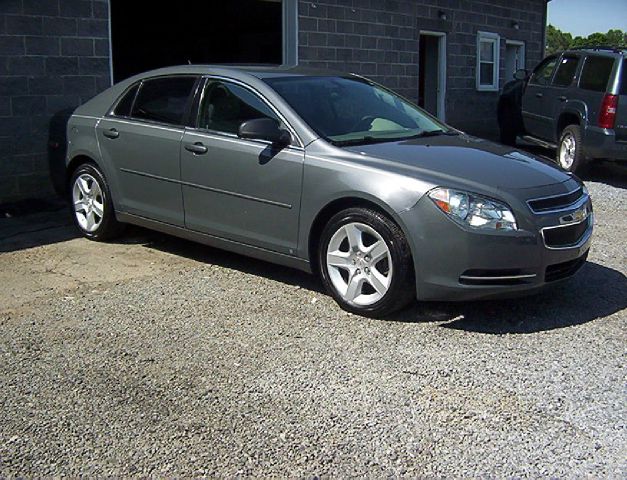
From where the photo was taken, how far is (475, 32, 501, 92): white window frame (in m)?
17.1

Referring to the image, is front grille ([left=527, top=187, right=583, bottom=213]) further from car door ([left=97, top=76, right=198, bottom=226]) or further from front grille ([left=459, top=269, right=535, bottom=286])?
car door ([left=97, top=76, right=198, bottom=226])

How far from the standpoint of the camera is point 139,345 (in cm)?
489

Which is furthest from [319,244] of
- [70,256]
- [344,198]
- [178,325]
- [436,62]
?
[436,62]

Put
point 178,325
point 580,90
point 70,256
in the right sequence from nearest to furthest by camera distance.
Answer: point 178,325, point 70,256, point 580,90

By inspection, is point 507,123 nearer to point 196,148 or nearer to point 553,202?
point 196,148

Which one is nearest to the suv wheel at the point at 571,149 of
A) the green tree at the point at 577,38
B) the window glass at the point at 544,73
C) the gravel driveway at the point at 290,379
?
the window glass at the point at 544,73

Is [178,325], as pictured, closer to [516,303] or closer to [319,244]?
[319,244]

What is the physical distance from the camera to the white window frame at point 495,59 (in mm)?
17141

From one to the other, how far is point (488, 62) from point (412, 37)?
348cm

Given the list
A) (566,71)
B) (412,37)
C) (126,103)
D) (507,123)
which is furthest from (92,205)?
(507,123)

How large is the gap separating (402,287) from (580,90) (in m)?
7.79

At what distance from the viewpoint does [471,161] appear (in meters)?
5.53

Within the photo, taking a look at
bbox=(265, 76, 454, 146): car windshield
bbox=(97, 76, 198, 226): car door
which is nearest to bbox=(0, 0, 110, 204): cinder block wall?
bbox=(97, 76, 198, 226): car door

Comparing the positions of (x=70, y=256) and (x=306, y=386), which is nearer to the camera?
(x=306, y=386)
